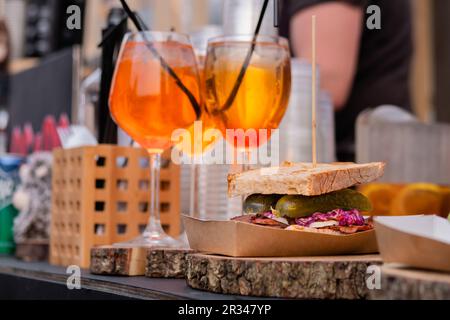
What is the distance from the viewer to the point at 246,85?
1.12m

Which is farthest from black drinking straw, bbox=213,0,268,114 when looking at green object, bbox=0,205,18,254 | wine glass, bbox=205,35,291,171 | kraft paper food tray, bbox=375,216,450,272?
green object, bbox=0,205,18,254

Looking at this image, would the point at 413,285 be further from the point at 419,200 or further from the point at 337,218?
the point at 419,200

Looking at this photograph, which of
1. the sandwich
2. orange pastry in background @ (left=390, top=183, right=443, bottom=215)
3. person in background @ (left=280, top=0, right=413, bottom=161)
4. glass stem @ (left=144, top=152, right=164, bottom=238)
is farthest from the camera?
person in background @ (left=280, top=0, right=413, bottom=161)

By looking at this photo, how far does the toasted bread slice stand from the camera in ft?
3.11

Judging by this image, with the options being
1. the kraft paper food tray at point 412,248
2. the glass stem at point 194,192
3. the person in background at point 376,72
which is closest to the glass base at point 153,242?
the glass stem at point 194,192

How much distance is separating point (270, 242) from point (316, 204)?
0.37 feet

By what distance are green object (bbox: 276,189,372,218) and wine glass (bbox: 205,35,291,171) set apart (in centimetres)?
19

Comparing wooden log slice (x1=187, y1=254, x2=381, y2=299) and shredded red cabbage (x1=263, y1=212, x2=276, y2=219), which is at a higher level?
shredded red cabbage (x1=263, y1=212, x2=276, y2=219)

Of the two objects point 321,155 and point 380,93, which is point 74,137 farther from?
point 380,93

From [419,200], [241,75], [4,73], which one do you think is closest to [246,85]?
[241,75]

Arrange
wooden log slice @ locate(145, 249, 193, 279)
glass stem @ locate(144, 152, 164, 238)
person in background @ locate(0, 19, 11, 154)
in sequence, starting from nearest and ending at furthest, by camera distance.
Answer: wooden log slice @ locate(145, 249, 193, 279) → glass stem @ locate(144, 152, 164, 238) → person in background @ locate(0, 19, 11, 154)

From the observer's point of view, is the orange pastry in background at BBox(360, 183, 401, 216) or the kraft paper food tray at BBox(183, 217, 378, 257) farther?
the orange pastry in background at BBox(360, 183, 401, 216)

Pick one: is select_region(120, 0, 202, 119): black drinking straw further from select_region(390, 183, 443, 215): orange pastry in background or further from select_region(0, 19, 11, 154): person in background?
select_region(0, 19, 11, 154): person in background
